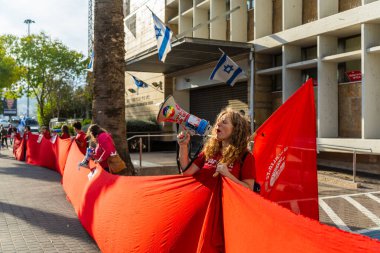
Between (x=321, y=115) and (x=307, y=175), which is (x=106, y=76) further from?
(x=321, y=115)

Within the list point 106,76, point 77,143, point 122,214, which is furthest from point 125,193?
point 77,143

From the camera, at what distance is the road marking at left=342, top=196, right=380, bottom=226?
23.2ft

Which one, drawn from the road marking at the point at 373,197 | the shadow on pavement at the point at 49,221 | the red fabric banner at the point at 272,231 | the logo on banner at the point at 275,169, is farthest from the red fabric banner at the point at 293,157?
the road marking at the point at 373,197

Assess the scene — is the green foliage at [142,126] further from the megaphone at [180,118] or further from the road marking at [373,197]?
the megaphone at [180,118]

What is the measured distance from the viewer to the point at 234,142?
3.64 metres

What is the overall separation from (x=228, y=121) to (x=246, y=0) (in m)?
14.7

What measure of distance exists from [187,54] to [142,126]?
5238 millimetres

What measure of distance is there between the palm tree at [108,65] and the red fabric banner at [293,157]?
202 inches

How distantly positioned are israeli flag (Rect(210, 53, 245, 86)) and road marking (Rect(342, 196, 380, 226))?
6826 millimetres

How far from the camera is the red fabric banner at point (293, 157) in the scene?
4734mm

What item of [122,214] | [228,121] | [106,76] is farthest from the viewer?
[106,76]

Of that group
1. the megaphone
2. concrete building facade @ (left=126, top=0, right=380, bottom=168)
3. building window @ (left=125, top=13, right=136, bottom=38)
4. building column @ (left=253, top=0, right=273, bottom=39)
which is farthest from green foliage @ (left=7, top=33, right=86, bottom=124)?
the megaphone

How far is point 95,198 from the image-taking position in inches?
222

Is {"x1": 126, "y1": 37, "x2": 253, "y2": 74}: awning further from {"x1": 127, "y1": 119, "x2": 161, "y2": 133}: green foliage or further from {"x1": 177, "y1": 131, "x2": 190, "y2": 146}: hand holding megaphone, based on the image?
{"x1": 177, "y1": 131, "x2": 190, "y2": 146}: hand holding megaphone
